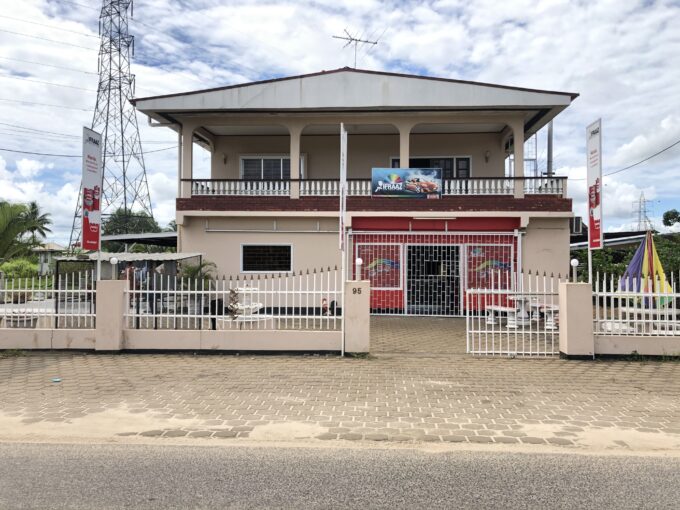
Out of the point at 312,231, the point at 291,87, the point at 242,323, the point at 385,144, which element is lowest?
the point at 242,323

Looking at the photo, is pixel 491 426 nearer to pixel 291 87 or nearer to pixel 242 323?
pixel 242 323

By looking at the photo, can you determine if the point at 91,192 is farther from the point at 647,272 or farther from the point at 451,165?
the point at 451,165

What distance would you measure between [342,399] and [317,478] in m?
2.34

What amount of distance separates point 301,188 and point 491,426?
11702mm

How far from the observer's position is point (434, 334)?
12289mm

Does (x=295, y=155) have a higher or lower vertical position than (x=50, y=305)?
higher

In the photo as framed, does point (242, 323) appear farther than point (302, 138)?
No

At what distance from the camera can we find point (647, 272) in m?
10.3

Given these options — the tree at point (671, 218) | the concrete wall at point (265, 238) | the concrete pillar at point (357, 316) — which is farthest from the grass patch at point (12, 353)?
the tree at point (671, 218)

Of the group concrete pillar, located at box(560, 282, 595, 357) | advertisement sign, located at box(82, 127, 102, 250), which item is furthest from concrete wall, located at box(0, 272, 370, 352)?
concrete pillar, located at box(560, 282, 595, 357)

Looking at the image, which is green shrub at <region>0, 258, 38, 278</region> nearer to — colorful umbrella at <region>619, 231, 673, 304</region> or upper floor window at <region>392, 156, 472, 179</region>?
upper floor window at <region>392, 156, 472, 179</region>

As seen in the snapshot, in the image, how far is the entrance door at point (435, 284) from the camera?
52.5 ft

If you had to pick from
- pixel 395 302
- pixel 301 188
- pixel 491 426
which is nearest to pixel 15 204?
pixel 301 188

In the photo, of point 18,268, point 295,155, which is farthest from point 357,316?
point 18,268
